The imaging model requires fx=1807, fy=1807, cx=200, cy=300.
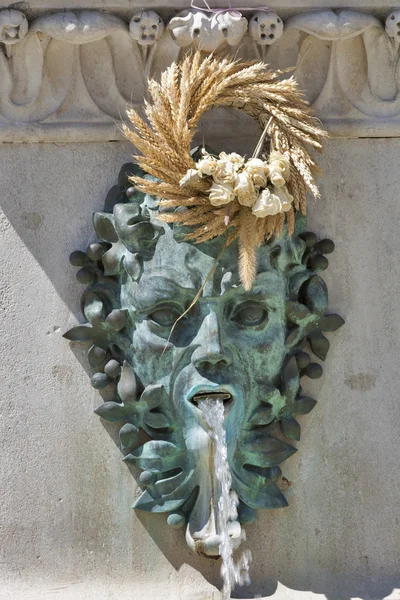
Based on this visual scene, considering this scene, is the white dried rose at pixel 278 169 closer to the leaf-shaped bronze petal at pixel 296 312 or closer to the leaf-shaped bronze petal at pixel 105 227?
the leaf-shaped bronze petal at pixel 296 312

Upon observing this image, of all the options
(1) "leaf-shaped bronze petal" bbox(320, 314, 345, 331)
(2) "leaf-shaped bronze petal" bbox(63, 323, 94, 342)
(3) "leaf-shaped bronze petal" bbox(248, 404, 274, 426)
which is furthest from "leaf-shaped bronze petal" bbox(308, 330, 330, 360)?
(2) "leaf-shaped bronze petal" bbox(63, 323, 94, 342)

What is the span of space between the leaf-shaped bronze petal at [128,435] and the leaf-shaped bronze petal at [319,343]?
1.99 ft

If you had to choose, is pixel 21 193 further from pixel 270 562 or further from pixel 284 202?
pixel 270 562

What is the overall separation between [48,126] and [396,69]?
1121 mm

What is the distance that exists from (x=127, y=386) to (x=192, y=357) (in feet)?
0.75

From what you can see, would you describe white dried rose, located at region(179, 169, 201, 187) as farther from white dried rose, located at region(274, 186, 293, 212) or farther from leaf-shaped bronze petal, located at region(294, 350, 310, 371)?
leaf-shaped bronze petal, located at region(294, 350, 310, 371)

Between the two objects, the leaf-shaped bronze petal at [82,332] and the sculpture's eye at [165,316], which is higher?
the sculpture's eye at [165,316]

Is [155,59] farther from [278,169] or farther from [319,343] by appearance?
[319,343]

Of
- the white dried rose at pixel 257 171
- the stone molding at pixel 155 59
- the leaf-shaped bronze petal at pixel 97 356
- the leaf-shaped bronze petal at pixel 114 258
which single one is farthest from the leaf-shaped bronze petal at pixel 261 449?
the stone molding at pixel 155 59

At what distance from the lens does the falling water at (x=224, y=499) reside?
17.6 ft

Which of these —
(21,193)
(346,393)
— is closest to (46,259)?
(21,193)

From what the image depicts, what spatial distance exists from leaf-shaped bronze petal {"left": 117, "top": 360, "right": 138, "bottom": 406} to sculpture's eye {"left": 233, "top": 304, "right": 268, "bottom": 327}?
0.36 metres

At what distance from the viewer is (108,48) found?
5664 mm

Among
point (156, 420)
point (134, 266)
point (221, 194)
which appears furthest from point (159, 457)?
point (221, 194)
